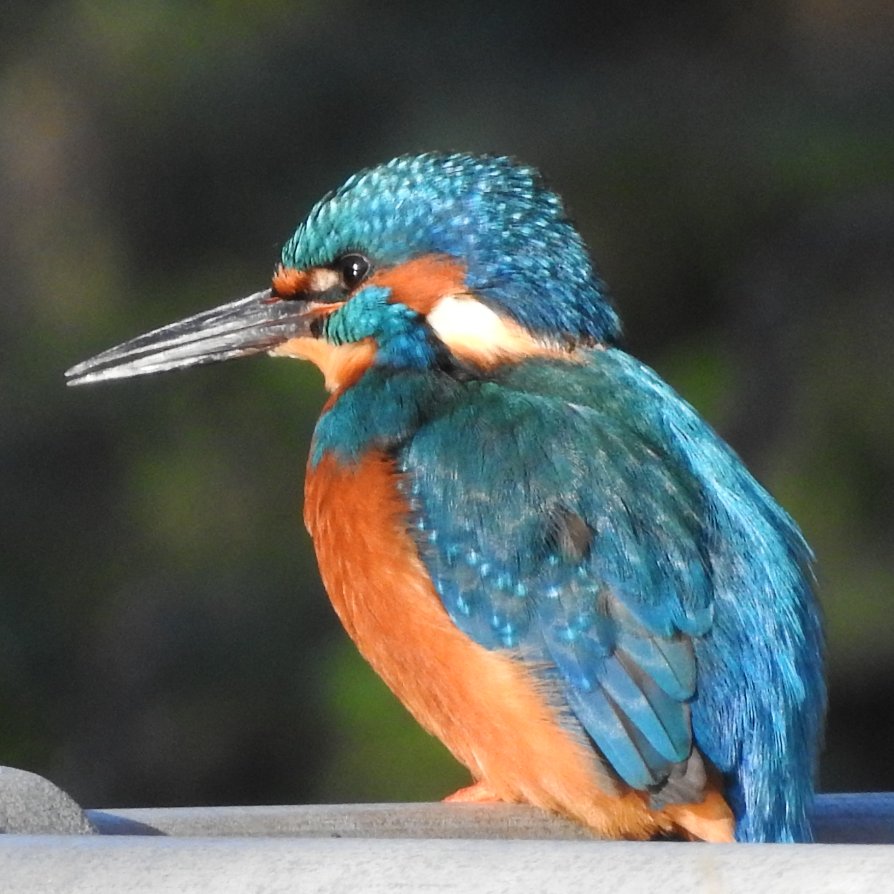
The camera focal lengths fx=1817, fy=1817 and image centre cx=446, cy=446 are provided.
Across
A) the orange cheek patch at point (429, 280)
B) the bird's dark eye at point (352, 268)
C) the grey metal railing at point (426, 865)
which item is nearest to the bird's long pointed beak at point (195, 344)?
the bird's dark eye at point (352, 268)

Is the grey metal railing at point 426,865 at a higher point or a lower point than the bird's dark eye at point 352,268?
lower

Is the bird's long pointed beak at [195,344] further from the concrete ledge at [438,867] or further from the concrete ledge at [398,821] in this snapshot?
the concrete ledge at [438,867]

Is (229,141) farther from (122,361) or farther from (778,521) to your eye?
(778,521)

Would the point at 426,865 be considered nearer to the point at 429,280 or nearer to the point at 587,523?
the point at 587,523

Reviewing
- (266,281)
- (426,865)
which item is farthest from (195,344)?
(266,281)

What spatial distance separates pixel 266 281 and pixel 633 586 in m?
2.37

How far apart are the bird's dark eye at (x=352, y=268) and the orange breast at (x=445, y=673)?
0.26 m

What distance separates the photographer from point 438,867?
1.10 metres

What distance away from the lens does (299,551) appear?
13.8 ft

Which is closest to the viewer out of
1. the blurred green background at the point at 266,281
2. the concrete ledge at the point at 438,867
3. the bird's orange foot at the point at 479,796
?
the concrete ledge at the point at 438,867

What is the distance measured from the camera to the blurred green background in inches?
159

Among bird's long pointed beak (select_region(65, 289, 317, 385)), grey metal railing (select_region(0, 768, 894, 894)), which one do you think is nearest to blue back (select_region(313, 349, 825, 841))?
bird's long pointed beak (select_region(65, 289, 317, 385))

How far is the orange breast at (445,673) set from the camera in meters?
2.00

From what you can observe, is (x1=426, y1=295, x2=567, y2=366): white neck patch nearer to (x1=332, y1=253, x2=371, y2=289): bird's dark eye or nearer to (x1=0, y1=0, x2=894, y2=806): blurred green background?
(x1=332, y1=253, x2=371, y2=289): bird's dark eye
